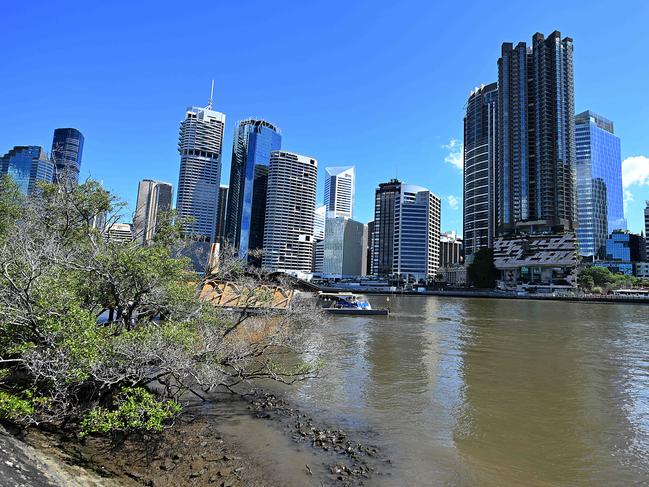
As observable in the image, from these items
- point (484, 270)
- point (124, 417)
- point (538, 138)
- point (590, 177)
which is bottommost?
point (124, 417)

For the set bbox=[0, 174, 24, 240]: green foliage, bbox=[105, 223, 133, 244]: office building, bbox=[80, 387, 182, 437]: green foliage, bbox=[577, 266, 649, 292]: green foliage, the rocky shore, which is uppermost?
bbox=[577, 266, 649, 292]: green foliage

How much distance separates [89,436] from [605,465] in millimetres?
13352

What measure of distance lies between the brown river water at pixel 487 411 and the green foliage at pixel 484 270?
135586 mm

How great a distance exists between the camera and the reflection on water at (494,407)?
390 inches

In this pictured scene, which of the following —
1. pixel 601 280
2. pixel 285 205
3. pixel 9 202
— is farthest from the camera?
pixel 285 205

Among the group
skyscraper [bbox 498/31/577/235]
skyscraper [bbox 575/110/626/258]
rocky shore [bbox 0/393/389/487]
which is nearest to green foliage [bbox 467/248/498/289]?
skyscraper [bbox 498/31/577/235]

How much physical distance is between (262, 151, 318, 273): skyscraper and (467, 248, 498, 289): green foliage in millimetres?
81127

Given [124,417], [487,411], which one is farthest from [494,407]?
[124,417]

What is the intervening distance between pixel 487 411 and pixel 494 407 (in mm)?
694

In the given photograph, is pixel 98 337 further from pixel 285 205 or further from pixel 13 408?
pixel 285 205

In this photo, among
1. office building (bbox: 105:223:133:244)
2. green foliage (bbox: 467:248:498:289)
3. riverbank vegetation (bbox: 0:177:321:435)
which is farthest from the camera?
green foliage (bbox: 467:248:498:289)

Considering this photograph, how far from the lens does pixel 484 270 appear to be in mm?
157625

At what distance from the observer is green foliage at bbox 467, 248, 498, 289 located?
6181 inches

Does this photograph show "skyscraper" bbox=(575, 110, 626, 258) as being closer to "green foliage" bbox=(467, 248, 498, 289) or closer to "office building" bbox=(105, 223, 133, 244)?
"green foliage" bbox=(467, 248, 498, 289)
